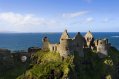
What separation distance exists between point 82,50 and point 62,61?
8.40 metres

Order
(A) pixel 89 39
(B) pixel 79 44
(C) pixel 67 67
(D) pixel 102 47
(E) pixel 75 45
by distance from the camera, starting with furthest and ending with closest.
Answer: (A) pixel 89 39 → (D) pixel 102 47 → (B) pixel 79 44 → (E) pixel 75 45 → (C) pixel 67 67

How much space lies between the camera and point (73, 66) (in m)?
96.1

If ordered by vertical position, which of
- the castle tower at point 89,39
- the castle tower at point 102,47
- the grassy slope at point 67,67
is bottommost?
the grassy slope at point 67,67

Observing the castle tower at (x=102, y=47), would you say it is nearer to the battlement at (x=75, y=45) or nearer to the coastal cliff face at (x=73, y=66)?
the battlement at (x=75, y=45)

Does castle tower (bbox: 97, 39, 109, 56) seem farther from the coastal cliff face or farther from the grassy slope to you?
the grassy slope

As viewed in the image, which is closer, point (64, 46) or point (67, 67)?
point (67, 67)

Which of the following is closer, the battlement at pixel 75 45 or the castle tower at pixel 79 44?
the battlement at pixel 75 45

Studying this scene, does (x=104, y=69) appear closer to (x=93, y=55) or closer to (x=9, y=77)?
(x=93, y=55)

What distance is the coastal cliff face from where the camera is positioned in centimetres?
9288

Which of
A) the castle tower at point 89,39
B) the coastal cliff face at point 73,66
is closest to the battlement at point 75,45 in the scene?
the castle tower at point 89,39

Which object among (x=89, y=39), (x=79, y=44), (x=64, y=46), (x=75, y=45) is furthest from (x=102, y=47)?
(x=64, y=46)

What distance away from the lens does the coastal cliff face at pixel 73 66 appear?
9288 cm

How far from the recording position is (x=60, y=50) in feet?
325

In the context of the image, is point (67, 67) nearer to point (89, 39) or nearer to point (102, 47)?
point (102, 47)
